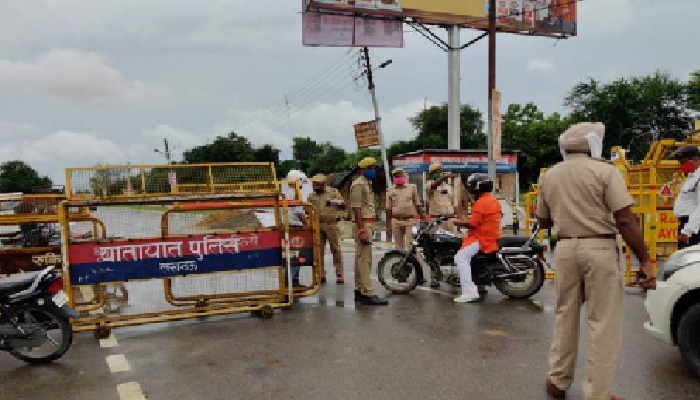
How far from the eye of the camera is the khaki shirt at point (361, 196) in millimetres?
7273

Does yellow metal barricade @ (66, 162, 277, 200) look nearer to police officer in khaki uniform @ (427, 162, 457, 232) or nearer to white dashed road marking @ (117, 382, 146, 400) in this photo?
white dashed road marking @ (117, 382, 146, 400)

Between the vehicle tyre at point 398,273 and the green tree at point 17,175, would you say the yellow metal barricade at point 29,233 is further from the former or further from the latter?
the green tree at point 17,175

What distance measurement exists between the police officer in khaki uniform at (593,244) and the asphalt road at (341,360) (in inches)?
23.3

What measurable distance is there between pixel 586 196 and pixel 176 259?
437cm

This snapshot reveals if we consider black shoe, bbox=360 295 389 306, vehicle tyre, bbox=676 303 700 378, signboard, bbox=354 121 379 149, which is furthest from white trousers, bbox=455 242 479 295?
signboard, bbox=354 121 379 149

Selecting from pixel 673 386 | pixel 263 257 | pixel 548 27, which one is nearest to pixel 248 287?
pixel 263 257

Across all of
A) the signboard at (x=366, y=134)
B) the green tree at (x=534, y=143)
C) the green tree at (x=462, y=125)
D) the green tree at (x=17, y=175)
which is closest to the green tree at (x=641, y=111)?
the green tree at (x=534, y=143)

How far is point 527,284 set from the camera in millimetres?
7559

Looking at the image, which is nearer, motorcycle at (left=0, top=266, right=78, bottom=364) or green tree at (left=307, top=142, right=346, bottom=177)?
motorcycle at (left=0, top=266, right=78, bottom=364)

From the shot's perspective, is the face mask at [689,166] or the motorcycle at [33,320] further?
the face mask at [689,166]

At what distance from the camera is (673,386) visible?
170 inches

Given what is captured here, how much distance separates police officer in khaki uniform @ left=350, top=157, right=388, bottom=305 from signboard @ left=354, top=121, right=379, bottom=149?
14.2m

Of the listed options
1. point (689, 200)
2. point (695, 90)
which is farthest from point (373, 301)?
point (695, 90)

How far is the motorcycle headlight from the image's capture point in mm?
4557
